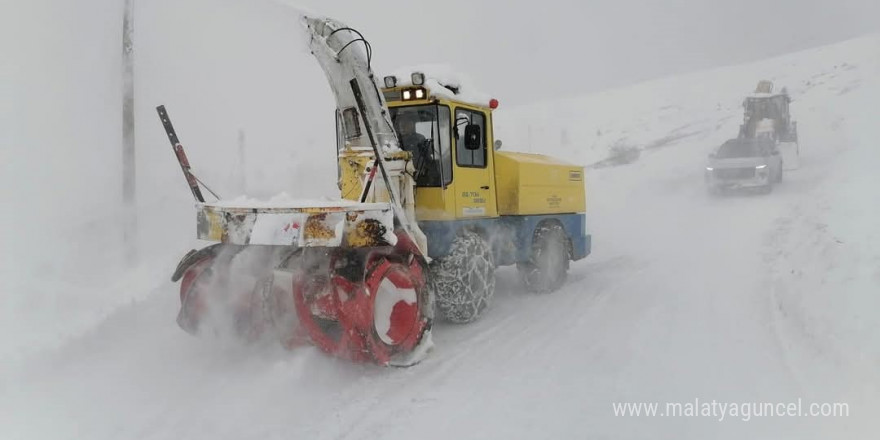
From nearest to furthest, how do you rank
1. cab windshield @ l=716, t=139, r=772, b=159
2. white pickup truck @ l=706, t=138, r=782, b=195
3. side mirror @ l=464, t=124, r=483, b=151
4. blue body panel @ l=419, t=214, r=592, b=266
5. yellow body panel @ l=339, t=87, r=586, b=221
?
1. blue body panel @ l=419, t=214, r=592, b=266
2. yellow body panel @ l=339, t=87, r=586, b=221
3. side mirror @ l=464, t=124, r=483, b=151
4. white pickup truck @ l=706, t=138, r=782, b=195
5. cab windshield @ l=716, t=139, r=772, b=159

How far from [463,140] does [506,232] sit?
1.52m

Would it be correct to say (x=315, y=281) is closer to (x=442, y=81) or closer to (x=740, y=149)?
(x=442, y=81)

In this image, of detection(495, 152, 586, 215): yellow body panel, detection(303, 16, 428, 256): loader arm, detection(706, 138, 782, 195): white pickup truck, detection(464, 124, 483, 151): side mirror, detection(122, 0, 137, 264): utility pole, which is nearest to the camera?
detection(303, 16, 428, 256): loader arm

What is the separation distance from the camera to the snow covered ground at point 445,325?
4.00 metres

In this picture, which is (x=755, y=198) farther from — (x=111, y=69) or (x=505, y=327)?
(x=111, y=69)

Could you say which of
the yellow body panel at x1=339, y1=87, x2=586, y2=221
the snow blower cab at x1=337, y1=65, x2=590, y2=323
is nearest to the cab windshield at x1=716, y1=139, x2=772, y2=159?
the yellow body panel at x1=339, y1=87, x2=586, y2=221

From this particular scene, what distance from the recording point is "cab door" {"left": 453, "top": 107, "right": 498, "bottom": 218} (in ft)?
20.7

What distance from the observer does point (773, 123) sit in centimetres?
1894

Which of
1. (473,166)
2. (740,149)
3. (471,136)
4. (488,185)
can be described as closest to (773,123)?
(740,149)

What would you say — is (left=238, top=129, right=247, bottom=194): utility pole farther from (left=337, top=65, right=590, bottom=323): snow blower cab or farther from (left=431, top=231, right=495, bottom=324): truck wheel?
(left=431, top=231, right=495, bottom=324): truck wheel

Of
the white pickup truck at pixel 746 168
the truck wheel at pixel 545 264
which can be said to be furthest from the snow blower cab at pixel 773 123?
the truck wheel at pixel 545 264

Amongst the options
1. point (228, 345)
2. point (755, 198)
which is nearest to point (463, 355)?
point (228, 345)

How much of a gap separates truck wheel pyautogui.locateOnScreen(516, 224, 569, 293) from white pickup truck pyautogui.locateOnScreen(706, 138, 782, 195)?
31.8 ft

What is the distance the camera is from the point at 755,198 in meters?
15.3
